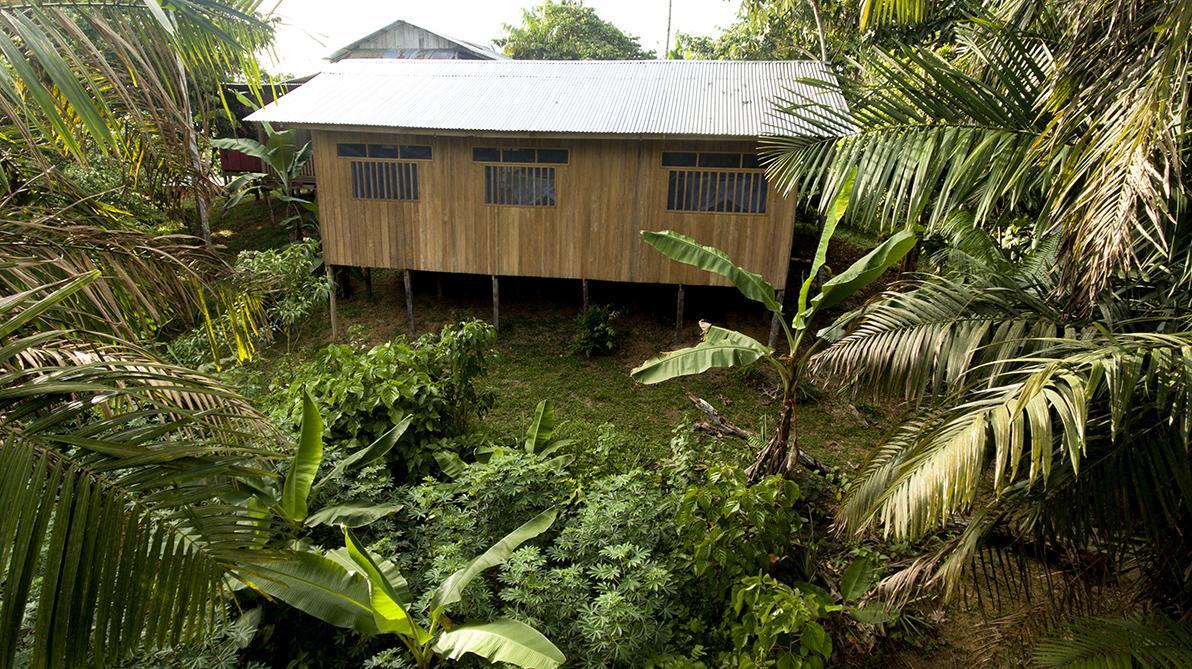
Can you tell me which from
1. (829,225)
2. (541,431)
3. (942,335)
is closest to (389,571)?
(541,431)

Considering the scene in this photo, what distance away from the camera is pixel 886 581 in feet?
11.8

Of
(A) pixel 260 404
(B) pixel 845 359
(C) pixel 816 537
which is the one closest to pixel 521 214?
(A) pixel 260 404

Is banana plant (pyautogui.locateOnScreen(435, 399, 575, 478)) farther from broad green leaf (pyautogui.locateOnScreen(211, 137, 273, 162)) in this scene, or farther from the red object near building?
the red object near building

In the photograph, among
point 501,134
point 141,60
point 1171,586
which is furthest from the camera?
point 501,134

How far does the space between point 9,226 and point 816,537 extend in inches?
210

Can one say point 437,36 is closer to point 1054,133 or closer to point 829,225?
point 829,225

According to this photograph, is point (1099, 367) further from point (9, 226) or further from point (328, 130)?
point (328, 130)

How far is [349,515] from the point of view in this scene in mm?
4219

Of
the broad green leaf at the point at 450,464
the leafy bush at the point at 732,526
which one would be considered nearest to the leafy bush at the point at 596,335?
the broad green leaf at the point at 450,464

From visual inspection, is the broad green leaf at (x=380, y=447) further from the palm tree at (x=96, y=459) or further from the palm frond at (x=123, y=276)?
the palm tree at (x=96, y=459)

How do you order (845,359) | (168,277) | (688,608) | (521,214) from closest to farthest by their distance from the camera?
1. (168,277)
2. (845,359)
3. (688,608)
4. (521,214)

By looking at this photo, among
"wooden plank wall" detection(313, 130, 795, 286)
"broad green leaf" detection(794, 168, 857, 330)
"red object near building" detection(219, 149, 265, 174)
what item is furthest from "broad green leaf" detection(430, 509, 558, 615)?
"red object near building" detection(219, 149, 265, 174)

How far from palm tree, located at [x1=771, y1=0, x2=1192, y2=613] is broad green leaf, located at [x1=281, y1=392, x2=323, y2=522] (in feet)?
9.66

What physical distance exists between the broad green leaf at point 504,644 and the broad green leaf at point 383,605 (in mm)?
171
